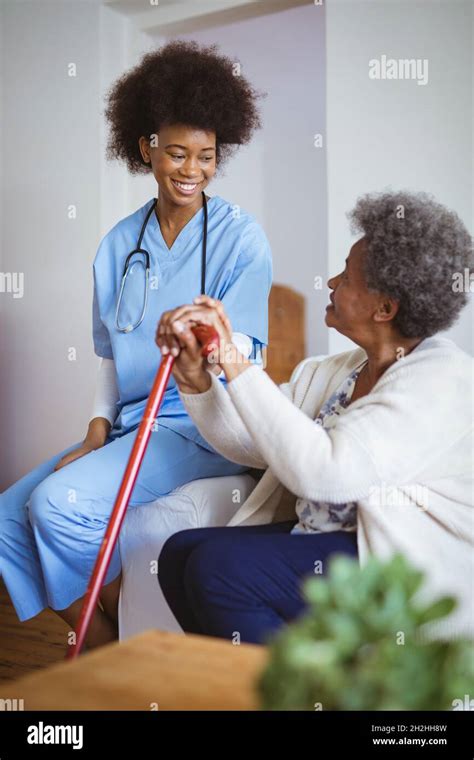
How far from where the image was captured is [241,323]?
6.46 ft

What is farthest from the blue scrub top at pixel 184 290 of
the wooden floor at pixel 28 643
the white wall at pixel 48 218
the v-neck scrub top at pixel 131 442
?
the white wall at pixel 48 218

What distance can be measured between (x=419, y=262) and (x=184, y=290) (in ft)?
2.12

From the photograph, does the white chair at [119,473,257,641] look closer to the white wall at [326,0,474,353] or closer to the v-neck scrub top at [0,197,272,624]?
the v-neck scrub top at [0,197,272,624]

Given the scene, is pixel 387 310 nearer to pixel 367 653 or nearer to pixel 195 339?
pixel 195 339

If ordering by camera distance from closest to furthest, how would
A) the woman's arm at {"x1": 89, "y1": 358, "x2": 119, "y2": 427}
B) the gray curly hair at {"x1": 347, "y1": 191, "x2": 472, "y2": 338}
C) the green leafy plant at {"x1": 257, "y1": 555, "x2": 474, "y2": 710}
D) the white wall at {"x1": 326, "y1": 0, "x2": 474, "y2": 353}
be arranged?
the green leafy plant at {"x1": 257, "y1": 555, "x2": 474, "y2": 710}
the gray curly hair at {"x1": 347, "y1": 191, "x2": 472, "y2": 338}
the woman's arm at {"x1": 89, "y1": 358, "x2": 119, "y2": 427}
the white wall at {"x1": 326, "y1": 0, "x2": 474, "y2": 353}

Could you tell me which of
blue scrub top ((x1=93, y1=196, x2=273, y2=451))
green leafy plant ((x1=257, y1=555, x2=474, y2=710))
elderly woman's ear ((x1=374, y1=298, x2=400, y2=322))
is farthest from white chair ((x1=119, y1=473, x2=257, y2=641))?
green leafy plant ((x1=257, y1=555, x2=474, y2=710))

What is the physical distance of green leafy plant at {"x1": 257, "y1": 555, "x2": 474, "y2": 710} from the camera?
0.74 meters

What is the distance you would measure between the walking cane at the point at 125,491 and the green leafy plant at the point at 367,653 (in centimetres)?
67

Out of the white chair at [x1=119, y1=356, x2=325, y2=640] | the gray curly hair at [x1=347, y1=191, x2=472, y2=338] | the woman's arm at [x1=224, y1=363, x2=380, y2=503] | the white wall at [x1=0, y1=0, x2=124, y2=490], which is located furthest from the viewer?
the white wall at [x1=0, y1=0, x2=124, y2=490]

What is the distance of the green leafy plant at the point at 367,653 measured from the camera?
2.42 ft

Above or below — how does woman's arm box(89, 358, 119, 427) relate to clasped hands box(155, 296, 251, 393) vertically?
below

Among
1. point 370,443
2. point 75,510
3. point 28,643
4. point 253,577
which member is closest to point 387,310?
point 370,443

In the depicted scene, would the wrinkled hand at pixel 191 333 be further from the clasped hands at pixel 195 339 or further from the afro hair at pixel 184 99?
the afro hair at pixel 184 99
